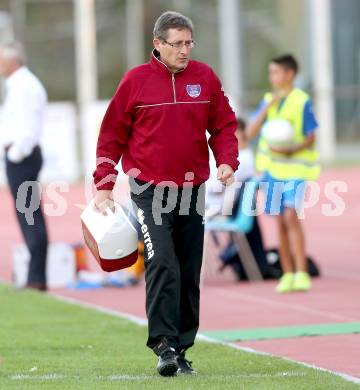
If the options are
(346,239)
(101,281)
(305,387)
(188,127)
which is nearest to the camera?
(305,387)

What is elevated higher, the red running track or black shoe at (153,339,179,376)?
black shoe at (153,339,179,376)

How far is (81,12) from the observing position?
44.2m

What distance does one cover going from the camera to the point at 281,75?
1252 cm

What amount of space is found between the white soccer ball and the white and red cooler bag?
4.65 m

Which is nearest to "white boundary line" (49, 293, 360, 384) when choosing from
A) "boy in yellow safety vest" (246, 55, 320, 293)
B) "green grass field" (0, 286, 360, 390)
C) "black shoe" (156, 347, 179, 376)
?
"green grass field" (0, 286, 360, 390)

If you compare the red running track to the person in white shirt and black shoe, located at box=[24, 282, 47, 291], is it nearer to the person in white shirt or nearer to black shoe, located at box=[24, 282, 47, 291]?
black shoe, located at box=[24, 282, 47, 291]

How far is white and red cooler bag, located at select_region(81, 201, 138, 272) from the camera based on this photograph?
773 cm

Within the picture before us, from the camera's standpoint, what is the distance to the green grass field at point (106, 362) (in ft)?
24.0

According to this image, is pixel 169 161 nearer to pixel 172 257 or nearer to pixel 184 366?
pixel 172 257

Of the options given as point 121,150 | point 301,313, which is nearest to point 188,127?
point 121,150

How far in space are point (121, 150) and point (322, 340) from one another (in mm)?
2353

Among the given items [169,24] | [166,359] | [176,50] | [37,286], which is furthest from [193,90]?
[37,286]

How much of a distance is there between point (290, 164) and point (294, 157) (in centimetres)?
7

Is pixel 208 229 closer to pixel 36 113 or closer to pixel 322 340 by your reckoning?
pixel 36 113
